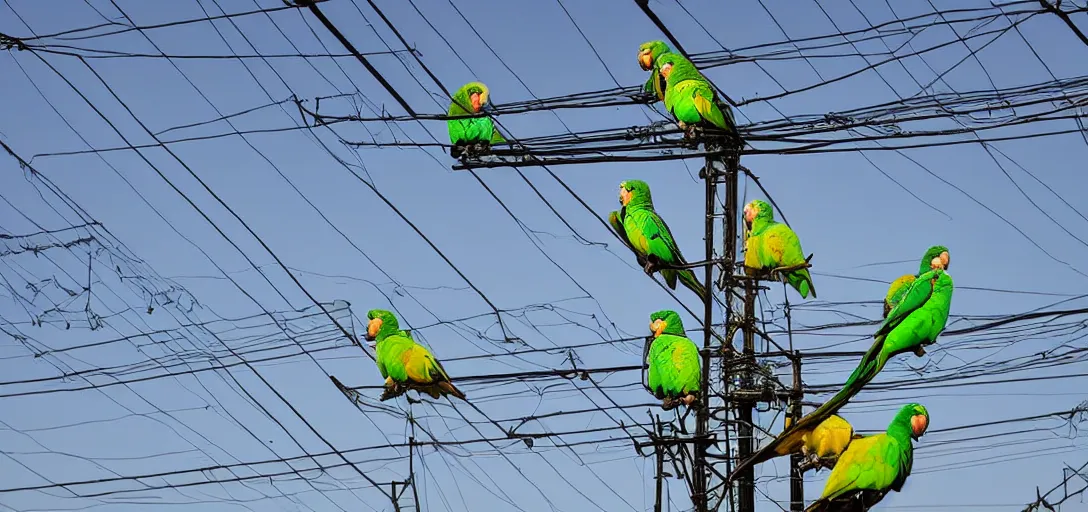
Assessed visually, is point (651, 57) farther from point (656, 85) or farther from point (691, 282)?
point (691, 282)

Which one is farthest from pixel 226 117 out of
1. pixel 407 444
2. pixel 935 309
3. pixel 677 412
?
pixel 935 309

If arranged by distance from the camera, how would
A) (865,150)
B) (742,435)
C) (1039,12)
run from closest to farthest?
(1039,12) < (865,150) < (742,435)

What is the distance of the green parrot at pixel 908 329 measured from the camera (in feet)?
60.1

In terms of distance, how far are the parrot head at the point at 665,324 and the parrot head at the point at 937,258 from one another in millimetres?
2936

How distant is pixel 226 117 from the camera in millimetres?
19438

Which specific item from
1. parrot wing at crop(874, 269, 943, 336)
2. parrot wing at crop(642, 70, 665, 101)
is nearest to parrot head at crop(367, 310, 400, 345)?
parrot wing at crop(642, 70, 665, 101)

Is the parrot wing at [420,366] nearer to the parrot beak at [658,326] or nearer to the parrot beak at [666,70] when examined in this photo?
the parrot beak at [658,326]

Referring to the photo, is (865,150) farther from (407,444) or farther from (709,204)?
(407,444)

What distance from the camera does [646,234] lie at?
67.4 ft

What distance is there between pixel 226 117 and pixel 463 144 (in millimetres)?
2955

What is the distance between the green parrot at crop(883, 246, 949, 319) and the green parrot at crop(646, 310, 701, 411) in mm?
Answer: 2370

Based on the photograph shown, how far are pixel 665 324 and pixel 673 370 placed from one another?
751 mm

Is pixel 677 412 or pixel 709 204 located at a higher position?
pixel 709 204

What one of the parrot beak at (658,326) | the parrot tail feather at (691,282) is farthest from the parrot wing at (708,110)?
the parrot beak at (658,326)
